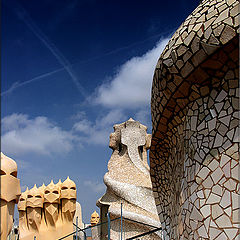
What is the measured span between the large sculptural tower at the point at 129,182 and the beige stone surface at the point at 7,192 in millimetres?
8170

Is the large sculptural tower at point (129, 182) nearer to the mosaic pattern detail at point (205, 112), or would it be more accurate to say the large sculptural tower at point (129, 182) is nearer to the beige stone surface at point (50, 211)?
the beige stone surface at point (50, 211)

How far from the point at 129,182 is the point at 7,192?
917cm

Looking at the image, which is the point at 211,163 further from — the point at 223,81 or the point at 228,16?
the point at 228,16

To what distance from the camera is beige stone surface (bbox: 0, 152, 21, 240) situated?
2746mm

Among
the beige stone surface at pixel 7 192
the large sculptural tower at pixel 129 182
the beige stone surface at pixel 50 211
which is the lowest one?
the beige stone surface at pixel 7 192

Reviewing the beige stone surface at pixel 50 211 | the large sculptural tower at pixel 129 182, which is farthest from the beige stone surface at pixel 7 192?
the large sculptural tower at pixel 129 182

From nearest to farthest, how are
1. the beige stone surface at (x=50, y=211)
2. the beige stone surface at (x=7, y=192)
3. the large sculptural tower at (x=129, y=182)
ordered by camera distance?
the beige stone surface at (x=7, y=192) → the beige stone surface at (x=50, y=211) → the large sculptural tower at (x=129, y=182)

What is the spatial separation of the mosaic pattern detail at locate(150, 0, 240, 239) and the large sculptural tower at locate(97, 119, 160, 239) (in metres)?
7.57

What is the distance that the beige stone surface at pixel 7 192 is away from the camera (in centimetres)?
275

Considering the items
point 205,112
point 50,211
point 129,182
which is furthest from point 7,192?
point 129,182

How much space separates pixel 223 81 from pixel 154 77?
82 cm

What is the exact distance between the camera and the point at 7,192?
2.78 metres

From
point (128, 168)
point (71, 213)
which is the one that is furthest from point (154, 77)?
point (128, 168)

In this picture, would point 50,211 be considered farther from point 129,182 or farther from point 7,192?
point 7,192
